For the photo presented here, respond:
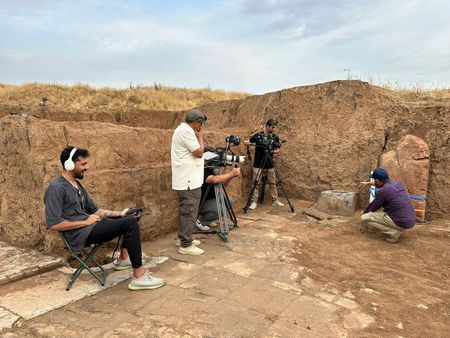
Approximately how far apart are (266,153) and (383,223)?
2.58 metres

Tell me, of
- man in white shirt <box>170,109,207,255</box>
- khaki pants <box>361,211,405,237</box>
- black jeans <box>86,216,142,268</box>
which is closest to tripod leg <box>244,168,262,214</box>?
khaki pants <box>361,211,405,237</box>

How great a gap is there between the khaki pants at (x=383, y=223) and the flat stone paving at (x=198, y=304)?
1.64m

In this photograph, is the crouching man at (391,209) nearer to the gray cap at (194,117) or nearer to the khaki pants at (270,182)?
the khaki pants at (270,182)

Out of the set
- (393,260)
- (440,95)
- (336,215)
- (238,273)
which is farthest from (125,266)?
(440,95)

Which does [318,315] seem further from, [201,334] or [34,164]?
[34,164]

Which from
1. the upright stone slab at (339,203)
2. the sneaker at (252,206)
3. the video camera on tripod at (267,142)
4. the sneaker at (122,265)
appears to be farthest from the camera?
the sneaker at (252,206)

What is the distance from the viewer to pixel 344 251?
4.82m

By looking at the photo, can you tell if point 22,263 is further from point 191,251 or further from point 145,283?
point 191,251

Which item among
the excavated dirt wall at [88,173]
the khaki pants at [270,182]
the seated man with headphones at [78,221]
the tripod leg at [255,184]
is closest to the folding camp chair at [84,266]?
the seated man with headphones at [78,221]

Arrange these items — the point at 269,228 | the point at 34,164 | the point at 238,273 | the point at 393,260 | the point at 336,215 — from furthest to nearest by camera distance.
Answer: the point at 336,215 < the point at 269,228 < the point at 393,260 < the point at 34,164 < the point at 238,273

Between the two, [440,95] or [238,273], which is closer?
[238,273]

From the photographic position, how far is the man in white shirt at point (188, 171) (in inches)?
171

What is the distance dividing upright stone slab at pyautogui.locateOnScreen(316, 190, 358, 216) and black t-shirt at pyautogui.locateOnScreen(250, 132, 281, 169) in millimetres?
1256

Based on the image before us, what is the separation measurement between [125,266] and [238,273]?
122 cm
